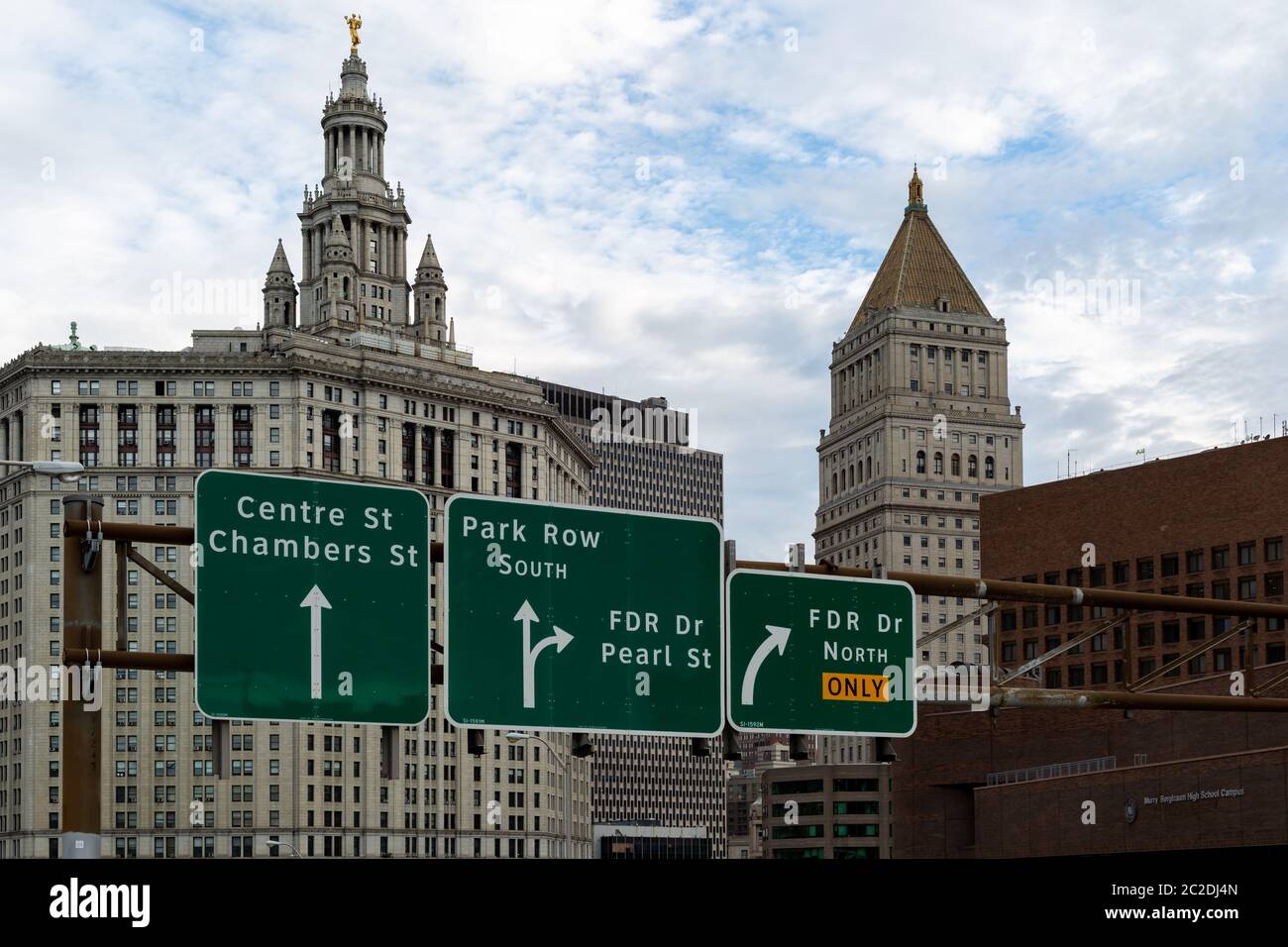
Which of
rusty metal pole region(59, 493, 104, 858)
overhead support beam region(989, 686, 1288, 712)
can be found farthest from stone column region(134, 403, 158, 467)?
rusty metal pole region(59, 493, 104, 858)

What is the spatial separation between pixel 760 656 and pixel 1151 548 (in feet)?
379

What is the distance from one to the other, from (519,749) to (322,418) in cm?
3896

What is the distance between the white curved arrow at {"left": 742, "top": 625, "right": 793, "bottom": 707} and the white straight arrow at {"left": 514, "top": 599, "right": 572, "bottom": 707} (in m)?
2.89

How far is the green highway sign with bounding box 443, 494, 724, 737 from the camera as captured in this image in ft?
75.6

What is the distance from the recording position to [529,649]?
76.2ft

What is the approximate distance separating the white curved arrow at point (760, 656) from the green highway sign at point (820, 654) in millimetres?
13

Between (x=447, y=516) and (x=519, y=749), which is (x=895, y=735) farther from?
(x=519, y=749)

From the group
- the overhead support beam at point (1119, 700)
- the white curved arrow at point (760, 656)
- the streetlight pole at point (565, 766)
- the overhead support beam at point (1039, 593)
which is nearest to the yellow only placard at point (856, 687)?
the white curved arrow at point (760, 656)

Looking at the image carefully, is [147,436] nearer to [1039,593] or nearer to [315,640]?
[1039,593]

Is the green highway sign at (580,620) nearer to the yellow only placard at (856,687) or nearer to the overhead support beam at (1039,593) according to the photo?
the overhead support beam at (1039,593)

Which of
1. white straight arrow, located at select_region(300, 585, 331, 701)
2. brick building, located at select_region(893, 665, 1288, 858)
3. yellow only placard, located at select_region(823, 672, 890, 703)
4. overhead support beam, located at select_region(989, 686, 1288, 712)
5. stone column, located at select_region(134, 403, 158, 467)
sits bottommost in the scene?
brick building, located at select_region(893, 665, 1288, 858)

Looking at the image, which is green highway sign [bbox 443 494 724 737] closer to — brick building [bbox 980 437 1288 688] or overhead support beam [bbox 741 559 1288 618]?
overhead support beam [bbox 741 559 1288 618]

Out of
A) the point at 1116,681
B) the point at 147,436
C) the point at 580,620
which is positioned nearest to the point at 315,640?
the point at 580,620

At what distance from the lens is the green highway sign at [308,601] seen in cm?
2133
